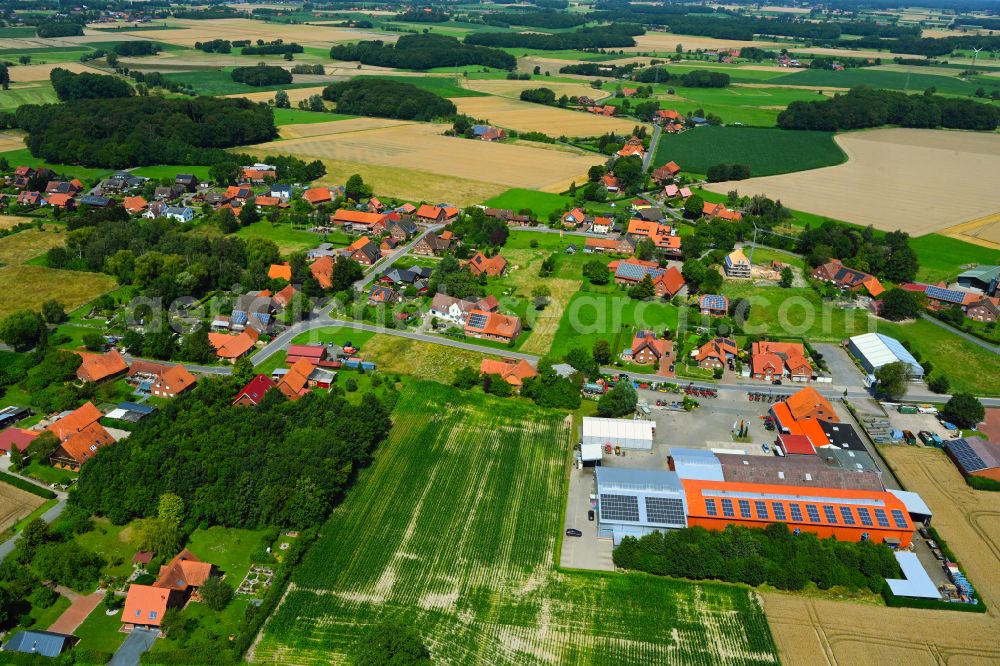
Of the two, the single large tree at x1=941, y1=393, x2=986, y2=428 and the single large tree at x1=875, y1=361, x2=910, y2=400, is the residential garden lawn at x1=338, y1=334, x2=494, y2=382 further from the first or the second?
the single large tree at x1=941, y1=393, x2=986, y2=428

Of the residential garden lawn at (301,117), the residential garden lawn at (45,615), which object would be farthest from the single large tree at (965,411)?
the residential garden lawn at (301,117)

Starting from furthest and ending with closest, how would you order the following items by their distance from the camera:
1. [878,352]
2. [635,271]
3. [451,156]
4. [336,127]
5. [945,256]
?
[336,127] → [451,156] → [945,256] → [635,271] → [878,352]

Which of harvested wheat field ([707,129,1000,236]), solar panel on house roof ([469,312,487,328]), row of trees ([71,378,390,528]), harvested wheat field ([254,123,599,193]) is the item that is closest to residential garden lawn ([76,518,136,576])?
row of trees ([71,378,390,528])

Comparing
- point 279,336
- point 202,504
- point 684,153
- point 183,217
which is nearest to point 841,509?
point 202,504

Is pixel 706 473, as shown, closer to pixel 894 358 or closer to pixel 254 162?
pixel 894 358

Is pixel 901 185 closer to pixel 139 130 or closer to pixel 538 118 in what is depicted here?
pixel 538 118

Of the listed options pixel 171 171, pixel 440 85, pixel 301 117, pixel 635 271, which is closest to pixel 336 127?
pixel 301 117
